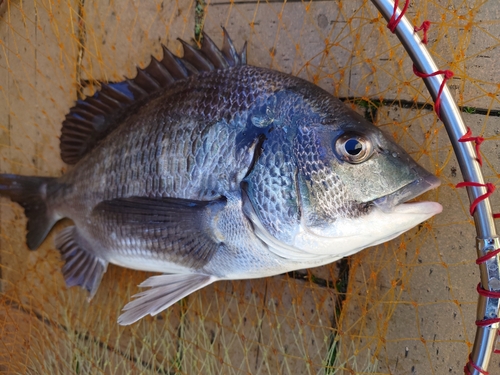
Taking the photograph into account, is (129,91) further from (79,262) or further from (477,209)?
(477,209)

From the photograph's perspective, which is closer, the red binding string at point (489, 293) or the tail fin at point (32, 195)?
the red binding string at point (489, 293)

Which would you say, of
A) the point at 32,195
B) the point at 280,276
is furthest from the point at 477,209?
the point at 32,195

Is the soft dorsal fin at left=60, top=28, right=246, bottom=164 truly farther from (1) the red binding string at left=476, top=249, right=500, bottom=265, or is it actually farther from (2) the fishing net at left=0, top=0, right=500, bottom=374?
(1) the red binding string at left=476, top=249, right=500, bottom=265

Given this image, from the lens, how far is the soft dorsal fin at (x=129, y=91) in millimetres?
1603

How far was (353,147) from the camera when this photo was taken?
122cm

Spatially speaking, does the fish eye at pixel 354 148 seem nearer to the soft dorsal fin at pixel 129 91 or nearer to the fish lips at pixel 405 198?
the fish lips at pixel 405 198

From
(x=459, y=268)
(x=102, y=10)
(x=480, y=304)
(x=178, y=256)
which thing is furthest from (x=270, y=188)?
(x=102, y=10)

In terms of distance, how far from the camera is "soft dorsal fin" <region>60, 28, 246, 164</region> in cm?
160

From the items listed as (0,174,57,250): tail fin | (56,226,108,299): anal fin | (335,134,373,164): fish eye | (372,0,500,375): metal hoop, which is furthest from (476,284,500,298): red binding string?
(0,174,57,250): tail fin

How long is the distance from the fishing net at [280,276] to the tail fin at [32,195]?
11.3 inches

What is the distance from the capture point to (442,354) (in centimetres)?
159

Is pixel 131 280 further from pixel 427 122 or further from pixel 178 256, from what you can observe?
pixel 427 122

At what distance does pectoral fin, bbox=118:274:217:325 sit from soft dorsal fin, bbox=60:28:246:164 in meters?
0.75

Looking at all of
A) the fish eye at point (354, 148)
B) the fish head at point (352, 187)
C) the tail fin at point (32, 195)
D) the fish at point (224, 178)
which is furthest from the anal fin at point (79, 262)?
the fish eye at point (354, 148)
